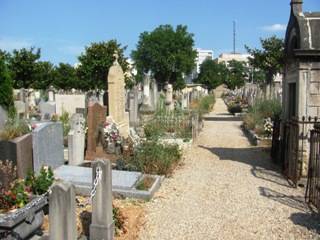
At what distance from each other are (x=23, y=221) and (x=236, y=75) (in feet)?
307

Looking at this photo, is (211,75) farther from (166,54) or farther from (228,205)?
(228,205)

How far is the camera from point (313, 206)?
7445 mm

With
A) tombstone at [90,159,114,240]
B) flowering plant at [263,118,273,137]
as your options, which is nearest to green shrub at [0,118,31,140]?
tombstone at [90,159,114,240]

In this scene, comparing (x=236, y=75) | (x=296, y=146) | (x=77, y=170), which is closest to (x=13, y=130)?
(x=77, y=170)

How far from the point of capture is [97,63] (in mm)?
39312

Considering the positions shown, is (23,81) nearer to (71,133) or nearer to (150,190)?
(71,133)

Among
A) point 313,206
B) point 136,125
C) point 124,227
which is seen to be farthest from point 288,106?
point 136,125

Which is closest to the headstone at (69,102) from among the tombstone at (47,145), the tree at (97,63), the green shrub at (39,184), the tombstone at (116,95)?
the tombstone at (116,95)

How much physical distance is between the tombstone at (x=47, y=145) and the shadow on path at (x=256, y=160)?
4510 millimetres

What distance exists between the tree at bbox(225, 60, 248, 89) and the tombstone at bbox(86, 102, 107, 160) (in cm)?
8289

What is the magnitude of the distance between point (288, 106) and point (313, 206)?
4.03 m

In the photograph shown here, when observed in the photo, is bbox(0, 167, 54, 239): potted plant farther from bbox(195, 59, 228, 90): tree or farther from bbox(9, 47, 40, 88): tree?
bbox(195, 59, 228, 90): tree

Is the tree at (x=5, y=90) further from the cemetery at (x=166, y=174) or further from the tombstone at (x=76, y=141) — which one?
the tombstone at (x=76, y=141)

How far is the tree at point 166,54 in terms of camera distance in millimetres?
74875
